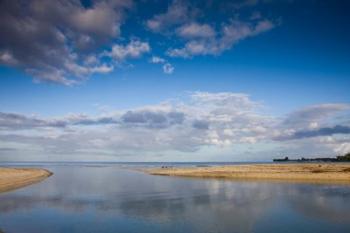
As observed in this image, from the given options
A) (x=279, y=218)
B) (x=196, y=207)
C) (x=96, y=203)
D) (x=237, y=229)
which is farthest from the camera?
(x=96, y=203)

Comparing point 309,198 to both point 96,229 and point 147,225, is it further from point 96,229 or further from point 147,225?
point 96,229

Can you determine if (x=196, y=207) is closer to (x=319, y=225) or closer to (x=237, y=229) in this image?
(x=237, y=229)

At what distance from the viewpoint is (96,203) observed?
134 feet

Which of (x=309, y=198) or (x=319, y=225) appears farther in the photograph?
(x=309, y=198)

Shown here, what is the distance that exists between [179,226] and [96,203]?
1620 cm

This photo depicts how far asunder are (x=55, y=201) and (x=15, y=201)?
15.8ft

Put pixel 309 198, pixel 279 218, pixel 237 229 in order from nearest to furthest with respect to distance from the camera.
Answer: pixel 237 229 → pixel 279 218 → pixel 309 198

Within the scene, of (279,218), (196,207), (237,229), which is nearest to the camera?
(237,229)

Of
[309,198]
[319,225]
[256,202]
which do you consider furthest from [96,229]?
[309,198]

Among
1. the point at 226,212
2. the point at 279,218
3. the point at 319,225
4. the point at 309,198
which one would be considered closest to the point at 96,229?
the point at 226,212

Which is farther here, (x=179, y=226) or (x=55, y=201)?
(x=55, y=201)

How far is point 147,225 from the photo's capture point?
2867 cm

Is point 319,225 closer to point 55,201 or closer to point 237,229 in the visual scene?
point 237,229

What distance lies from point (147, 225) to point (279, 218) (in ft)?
40.6
